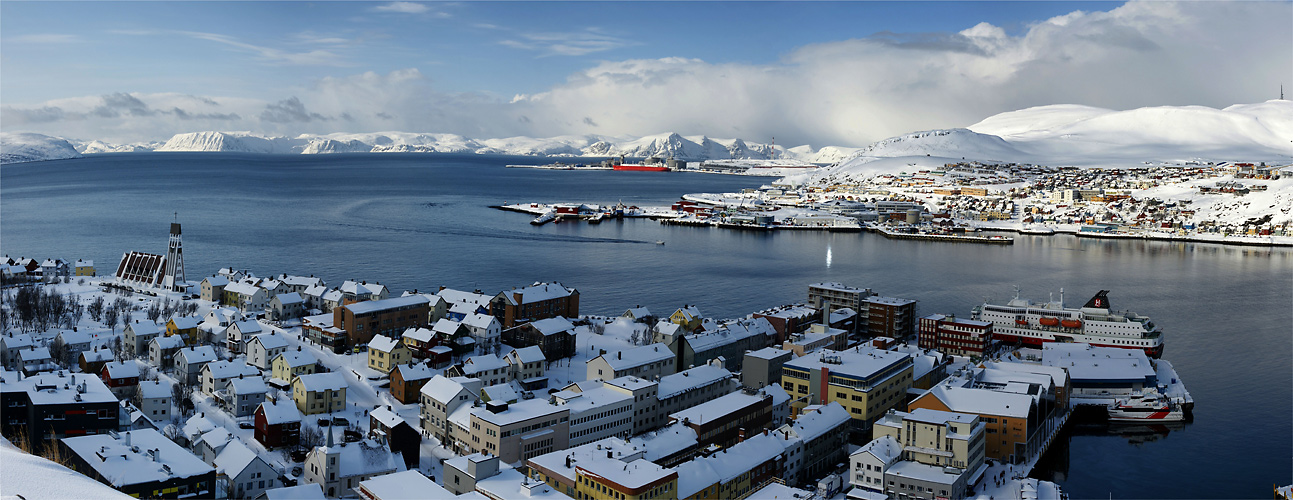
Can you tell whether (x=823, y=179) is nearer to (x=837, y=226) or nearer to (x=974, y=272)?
(x=837, y=226)

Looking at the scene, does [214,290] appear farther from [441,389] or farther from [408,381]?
[441,389]

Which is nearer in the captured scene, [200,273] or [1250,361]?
[1250,361]

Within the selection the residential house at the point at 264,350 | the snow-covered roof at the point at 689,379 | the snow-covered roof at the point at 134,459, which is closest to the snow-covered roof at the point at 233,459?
the snow-covered roof at the point at 134,459

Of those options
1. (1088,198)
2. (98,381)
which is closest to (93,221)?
(98,381)

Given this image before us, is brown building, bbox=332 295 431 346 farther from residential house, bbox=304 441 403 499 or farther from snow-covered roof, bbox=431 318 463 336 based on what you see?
residential house, bbox=304 441 403 499

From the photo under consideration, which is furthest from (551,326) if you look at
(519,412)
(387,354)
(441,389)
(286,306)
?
(286,306)

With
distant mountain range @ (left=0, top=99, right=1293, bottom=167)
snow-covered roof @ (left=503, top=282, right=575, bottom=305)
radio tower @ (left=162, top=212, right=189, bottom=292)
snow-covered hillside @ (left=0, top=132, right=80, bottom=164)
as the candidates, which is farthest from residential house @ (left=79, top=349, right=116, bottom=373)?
snow-covered hillside @ (left=0, top=132, right=80, bottom=164)
